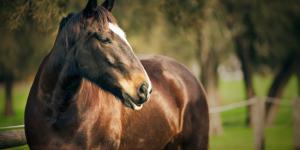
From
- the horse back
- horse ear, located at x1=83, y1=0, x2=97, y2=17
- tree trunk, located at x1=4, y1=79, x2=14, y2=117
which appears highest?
horse ear, located at x1=83, y1=0, x2=97, y2=17

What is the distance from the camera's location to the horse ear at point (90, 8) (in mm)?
3944

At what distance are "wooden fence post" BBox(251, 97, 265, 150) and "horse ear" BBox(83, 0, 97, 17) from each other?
6.28 meters

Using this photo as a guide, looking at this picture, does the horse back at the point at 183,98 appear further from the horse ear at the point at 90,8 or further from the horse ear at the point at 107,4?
the horse ear at the point at 90,8

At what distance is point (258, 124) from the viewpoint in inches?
381

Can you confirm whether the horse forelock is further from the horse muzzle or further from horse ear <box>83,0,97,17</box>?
the horse muzzle

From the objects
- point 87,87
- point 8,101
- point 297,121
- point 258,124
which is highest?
point 87,87

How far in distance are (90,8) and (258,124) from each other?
6367mm

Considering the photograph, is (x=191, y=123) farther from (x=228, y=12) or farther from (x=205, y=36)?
(x=228, y=12)

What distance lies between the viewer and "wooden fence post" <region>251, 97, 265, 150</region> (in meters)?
9.62

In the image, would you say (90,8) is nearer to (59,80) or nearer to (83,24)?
(83,24)

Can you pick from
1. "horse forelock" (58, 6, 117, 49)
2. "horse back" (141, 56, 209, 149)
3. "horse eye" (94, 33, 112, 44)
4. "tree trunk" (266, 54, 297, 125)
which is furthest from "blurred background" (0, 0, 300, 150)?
"horse eye" (94, 33, 112, 44)

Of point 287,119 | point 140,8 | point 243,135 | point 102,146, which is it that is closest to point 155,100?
point 102,146

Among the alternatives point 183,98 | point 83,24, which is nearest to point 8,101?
point 183,98

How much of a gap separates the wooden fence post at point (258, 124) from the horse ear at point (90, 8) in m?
6.28
